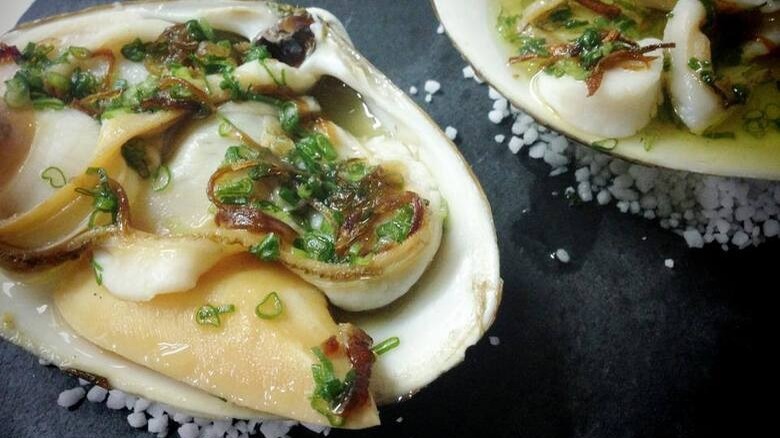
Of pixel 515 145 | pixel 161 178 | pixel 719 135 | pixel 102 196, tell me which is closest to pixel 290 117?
pixel 161 178

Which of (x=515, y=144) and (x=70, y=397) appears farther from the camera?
(x=515, y=144)

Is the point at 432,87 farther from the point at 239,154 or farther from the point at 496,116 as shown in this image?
the point at 239,154

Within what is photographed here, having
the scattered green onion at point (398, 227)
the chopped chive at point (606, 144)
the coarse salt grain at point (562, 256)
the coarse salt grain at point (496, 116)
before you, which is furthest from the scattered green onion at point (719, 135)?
the scattered green onion at point (398, 227)

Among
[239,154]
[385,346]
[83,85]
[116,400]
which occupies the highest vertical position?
[83,85]

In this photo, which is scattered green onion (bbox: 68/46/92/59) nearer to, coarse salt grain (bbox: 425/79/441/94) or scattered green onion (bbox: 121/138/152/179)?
scattered green onion (bbox: 121/138/152/179)

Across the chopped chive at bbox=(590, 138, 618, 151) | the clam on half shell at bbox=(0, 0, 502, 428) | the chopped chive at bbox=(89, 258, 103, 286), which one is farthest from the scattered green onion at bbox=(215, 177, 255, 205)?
the chopped chive at bbox=(590, 138, 618, 151)

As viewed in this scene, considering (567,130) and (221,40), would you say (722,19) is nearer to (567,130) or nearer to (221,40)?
(567,130)

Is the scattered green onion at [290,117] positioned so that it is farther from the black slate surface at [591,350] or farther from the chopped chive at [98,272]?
the black slate surface at [591,350]

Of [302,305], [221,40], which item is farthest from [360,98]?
[302,305]
